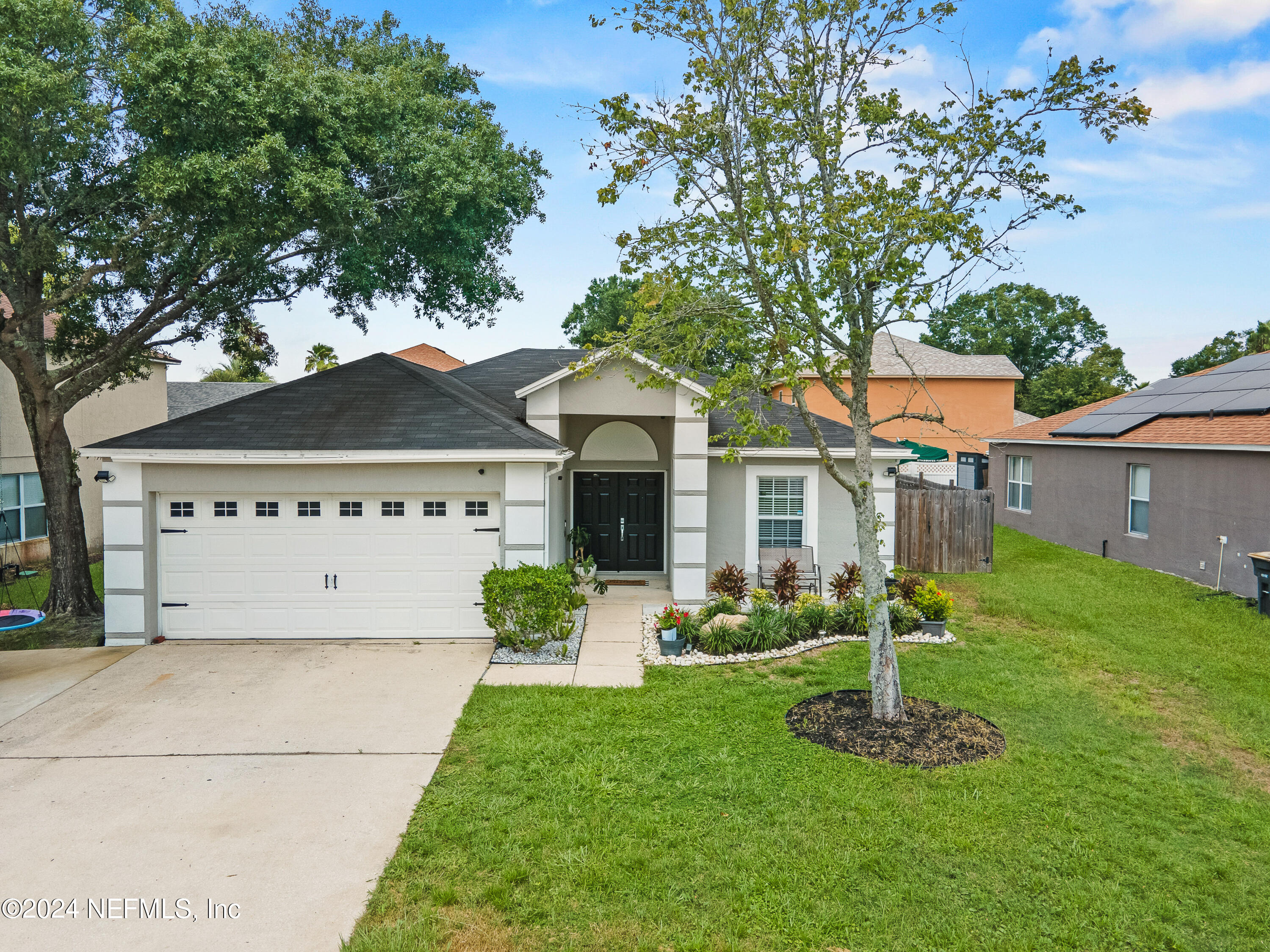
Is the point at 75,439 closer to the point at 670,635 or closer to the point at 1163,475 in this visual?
the point at 670,635

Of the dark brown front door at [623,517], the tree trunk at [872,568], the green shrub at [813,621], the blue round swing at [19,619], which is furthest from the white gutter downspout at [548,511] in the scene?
the blue round swing at [19,619]

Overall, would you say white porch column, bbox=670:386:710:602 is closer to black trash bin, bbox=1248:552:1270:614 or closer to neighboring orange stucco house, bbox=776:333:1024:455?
black trash bin, bbox=1248:552:1270:614

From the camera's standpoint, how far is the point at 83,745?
21.5ft

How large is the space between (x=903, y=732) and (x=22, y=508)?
18.1 metres

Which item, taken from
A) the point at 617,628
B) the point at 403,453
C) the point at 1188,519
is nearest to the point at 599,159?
the point at 403,453

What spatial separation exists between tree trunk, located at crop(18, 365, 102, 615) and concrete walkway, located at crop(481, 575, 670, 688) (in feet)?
26.1

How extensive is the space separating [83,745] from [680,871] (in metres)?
5.75

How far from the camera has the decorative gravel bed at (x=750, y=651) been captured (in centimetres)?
906

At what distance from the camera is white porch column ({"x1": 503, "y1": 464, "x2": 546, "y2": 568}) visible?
9.83 m

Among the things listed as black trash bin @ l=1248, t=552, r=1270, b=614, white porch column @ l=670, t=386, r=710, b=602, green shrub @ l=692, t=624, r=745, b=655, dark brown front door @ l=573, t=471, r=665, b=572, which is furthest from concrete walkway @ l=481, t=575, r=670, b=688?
black trash bin @ l=1248, t=552, r=1270, b=614

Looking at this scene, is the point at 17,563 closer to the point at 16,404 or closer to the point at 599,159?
the point at 16,404

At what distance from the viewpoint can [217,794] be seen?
5.64 m

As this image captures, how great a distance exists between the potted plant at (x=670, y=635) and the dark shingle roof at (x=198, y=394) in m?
19.9

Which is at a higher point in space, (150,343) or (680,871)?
(150,343)
